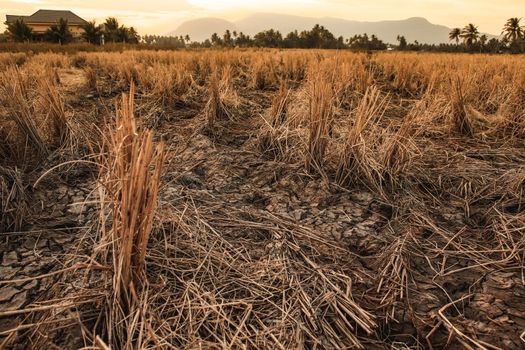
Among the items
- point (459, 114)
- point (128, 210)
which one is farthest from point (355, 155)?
point (459, 114)

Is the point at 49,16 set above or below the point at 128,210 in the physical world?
above

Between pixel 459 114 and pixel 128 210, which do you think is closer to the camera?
pixel 128 210

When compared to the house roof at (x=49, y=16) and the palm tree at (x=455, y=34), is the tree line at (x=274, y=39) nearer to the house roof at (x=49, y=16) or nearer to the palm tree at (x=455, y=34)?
the palm tree at (x=455, y=34)

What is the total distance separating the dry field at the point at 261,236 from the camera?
41.4 inches

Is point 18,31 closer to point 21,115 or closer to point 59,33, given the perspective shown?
point 59,33

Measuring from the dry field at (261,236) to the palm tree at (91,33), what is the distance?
27370 mm

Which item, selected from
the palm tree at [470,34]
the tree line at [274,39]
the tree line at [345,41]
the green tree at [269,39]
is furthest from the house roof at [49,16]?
the palm tree at [470,34]

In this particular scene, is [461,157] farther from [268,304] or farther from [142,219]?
[142,219]

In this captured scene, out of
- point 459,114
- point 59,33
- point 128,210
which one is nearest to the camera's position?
point 128,210

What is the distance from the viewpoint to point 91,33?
2555 cm

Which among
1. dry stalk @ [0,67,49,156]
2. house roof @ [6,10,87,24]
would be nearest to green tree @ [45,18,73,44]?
dry stalk @ [0,67,49,156]

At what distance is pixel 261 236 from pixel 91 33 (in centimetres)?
2921

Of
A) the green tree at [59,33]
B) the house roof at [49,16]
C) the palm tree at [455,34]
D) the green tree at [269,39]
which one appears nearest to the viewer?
the green tree at [59,33]

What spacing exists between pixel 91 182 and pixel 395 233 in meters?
1.67
